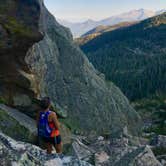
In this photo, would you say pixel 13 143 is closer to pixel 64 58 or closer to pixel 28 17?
pixel 28 17

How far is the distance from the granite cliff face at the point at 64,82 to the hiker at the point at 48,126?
14900 millimetres

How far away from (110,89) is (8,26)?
31.7 metres

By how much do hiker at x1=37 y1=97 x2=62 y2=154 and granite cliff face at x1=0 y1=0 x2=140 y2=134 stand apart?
587 inches

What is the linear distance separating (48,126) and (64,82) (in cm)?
3503

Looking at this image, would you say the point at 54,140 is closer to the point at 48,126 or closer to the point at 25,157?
the point at 48,126

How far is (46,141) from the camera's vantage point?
15703 mm

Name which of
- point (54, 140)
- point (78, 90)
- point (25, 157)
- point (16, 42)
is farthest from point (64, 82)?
point (25, 157)

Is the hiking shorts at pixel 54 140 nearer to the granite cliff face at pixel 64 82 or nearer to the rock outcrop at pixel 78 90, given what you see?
the granite cliff face at pixel 64 82

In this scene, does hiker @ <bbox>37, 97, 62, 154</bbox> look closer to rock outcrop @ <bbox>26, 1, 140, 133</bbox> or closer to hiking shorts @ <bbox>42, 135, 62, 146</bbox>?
hiking shorts @ <bbox>42, 135, 62, 146</bbox>

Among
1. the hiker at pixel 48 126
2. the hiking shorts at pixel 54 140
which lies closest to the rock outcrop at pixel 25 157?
the hiker at pixel 48 126

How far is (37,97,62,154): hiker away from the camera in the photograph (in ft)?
50.2

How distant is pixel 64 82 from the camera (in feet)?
165

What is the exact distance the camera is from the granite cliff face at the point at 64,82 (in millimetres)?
30891

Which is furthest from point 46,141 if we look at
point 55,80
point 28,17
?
point 55,80
